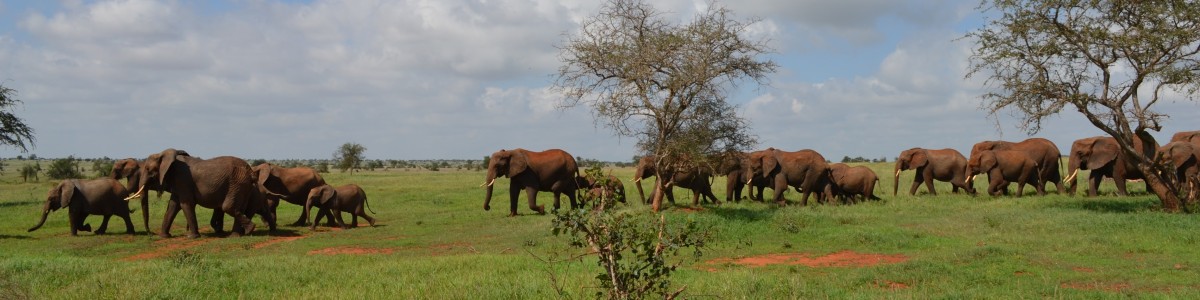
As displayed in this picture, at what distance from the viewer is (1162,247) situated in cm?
1611

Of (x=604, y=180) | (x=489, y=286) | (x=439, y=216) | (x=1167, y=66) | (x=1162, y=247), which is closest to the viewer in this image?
(x=604, y=180)

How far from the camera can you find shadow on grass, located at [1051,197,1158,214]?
74.6 ft

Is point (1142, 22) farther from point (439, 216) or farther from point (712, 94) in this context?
point (439, 216)

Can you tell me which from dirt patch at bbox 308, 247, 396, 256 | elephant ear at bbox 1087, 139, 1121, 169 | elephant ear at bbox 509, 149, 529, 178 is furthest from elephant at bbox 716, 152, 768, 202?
dirt patch at bbox 308, 247, 396, 256

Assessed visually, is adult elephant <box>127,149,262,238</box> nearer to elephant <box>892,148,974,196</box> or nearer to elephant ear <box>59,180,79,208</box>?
elephant ear <box>59,180,79,208</box>

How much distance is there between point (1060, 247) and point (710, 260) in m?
6.36

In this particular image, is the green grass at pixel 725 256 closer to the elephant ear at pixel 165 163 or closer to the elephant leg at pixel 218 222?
the elephant leg at pixel 218 222

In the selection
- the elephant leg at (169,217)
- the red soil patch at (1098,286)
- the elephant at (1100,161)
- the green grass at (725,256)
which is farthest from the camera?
the elephant at (1100,161)

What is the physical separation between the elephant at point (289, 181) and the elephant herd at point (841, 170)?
5222 mm

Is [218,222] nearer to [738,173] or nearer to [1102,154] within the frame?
[738,173]

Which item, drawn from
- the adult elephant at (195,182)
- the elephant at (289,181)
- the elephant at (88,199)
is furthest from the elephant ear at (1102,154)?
the elephant at (88,199)

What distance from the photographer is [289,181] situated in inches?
1056

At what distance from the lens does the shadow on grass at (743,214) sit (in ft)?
71.1

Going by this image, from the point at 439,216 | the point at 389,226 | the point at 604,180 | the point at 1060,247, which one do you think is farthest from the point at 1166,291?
the point at 439,216
